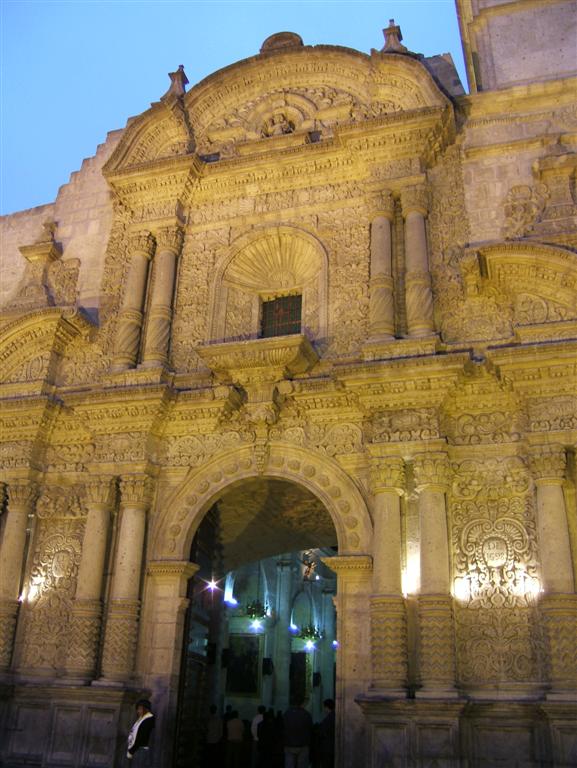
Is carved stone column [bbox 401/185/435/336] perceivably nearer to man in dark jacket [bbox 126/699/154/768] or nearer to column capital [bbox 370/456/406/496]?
column capital [bbox 370/456/406/496]

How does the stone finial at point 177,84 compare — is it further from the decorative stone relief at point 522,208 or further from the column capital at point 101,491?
the column capital at point 101,491

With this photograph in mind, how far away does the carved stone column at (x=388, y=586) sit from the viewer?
783 centimetres

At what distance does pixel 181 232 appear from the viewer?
11711 mm

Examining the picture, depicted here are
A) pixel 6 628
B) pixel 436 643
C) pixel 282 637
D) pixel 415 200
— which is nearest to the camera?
pixel 436 643

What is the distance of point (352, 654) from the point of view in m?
8.34

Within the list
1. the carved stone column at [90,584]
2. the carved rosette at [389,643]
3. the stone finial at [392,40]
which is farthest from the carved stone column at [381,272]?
the carved stone column at [90,584]

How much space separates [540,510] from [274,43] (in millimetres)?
8891

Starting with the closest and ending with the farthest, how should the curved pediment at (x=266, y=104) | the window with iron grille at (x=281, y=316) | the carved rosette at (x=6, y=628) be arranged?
the carved rosette at (x=6, y=628) < the window with iron grille at (x=281, y=316) < the curved pediment at (x=266, y=104)

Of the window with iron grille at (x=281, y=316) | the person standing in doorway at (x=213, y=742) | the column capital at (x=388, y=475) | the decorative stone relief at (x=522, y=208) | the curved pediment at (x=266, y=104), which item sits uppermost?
the curved pediment at (x=266, y=104)

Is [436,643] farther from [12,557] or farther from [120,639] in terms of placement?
[12,557]

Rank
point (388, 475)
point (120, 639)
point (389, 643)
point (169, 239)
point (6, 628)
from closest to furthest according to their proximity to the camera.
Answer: point (389, 643), point (388, 475), point (120, 639), point (6, 628), point (169, 239)

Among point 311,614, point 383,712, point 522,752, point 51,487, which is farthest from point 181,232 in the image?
point 311,614

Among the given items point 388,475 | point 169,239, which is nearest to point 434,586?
point 388,475

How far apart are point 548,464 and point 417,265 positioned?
10.4ft
